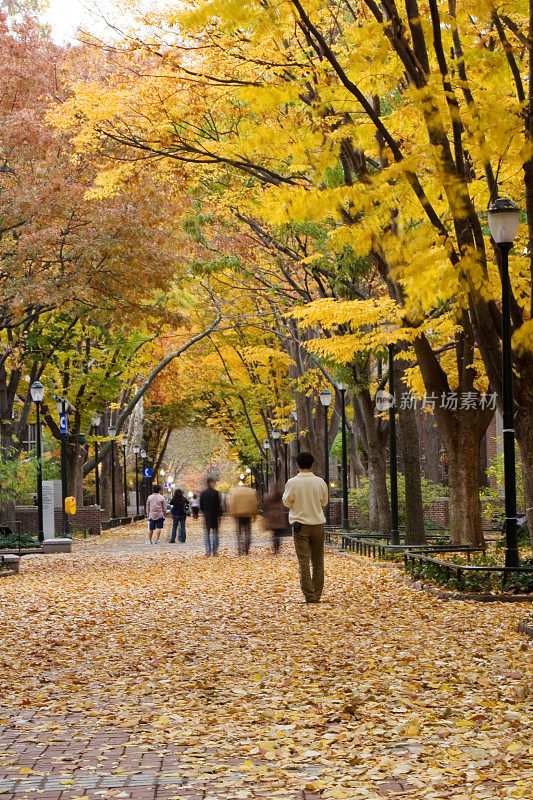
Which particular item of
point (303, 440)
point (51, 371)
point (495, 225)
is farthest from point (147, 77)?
point (51, 371)

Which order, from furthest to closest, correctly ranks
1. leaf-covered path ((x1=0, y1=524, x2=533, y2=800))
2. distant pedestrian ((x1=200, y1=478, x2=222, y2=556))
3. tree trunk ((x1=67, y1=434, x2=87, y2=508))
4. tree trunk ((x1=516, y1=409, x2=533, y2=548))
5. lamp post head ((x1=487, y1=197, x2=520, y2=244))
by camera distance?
1. tree trunk ((x1=67, y1=434, x2=87, y2=508))
2. distant pedestrian ((x1=200, y1=478, x2=222, y2=556))
3. tree trunk ((x1=516, y1=409, x2=533, y2=548))
4. lamp post head ((x1=487, y1=197, x2=520, y2=244))
5. leaf-covered path ((x1=0, y1=524, x2=533, y2=800))

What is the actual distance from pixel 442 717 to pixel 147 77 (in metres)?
12.3

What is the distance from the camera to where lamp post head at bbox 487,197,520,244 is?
12555 millimetres

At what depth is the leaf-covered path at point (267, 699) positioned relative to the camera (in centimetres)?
562

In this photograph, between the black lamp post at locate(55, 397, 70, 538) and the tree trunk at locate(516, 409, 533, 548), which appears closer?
the tree trunk at locate(516, 409, 533, 548)

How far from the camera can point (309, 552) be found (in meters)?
13.2

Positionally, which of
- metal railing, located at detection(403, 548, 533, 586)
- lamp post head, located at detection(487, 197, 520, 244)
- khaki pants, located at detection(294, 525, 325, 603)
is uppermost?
lamp post head, located at detection(487, 197, 520, 244)

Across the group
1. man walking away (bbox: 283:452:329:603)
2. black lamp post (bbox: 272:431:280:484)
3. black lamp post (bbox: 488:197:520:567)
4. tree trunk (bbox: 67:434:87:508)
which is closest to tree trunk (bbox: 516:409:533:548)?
black lamp post (bbox: 488:197:520:567)

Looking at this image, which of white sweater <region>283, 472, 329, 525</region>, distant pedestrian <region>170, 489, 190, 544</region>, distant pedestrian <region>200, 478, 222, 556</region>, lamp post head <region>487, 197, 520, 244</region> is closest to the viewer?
lamp post head <region>487, 197, 520, 244</region>

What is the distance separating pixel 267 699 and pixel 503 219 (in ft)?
22.3

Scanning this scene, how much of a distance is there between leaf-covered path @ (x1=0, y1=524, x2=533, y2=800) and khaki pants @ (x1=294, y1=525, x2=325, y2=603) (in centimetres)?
35

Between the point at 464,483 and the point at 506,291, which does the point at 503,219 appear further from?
the point at 464,483

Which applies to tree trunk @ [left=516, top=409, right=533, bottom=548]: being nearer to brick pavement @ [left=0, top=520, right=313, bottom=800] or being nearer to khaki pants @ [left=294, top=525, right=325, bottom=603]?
khaki pants @ [left=294, top=525, right=325, bottom=603]

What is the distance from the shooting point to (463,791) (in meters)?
5.23
